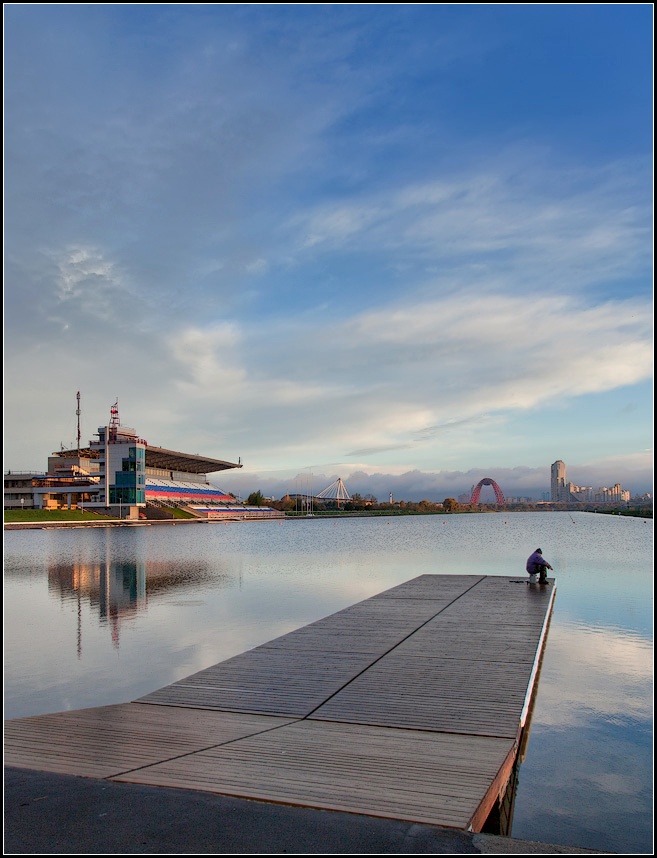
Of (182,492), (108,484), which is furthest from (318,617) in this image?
(182,492)

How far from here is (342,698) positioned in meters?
9.17

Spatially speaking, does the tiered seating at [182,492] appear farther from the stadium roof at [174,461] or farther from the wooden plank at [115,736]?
the wooden plank at [115,736]

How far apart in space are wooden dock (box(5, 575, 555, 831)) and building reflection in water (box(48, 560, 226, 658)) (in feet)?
21.2

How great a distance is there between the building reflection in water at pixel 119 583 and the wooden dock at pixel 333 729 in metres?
6.48

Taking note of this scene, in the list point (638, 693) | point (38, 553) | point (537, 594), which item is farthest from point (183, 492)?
point (638, 693)

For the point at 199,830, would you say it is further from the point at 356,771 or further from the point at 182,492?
the point at 182,492

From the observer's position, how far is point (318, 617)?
18781mm

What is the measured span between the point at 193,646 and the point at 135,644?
4.81ft

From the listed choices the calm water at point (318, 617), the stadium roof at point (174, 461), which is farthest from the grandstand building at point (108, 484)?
the calm water at point (318, 617)

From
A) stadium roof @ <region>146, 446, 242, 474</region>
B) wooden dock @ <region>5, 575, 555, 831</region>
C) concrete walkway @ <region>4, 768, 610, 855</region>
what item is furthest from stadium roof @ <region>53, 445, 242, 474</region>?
concrete walkway @ <region>4, 768, 610, 855</region>

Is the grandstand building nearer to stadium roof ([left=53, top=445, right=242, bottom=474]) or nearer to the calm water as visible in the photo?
stadium roof ([left=53, top=445, right=242, bottom=474])

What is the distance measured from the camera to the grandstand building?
102938 millimetres

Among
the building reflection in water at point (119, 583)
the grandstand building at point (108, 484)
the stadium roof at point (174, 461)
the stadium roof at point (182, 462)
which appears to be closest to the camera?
the building reflection in water at point (119, 583)

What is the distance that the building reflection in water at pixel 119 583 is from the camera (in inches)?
811
